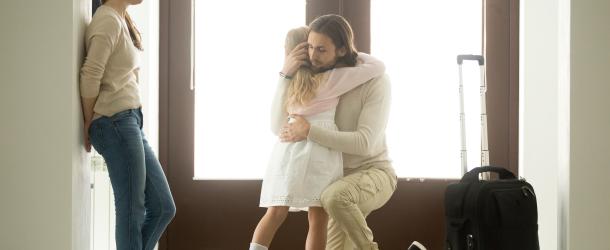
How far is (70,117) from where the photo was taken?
7.45ft

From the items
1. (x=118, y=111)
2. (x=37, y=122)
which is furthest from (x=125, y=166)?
(x=37, y=122)

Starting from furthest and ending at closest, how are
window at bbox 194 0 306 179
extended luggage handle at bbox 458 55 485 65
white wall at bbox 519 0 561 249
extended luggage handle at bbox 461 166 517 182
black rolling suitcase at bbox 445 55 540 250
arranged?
window at bbox 194 0 306 179 < white wall at bbox 519 0 561 249 < extended luggage handle at bbox 458 55 485 65 < extended luggage handle at bbox 461 166 517 182 < black rolling suitcase at bbox 445 55 540 250

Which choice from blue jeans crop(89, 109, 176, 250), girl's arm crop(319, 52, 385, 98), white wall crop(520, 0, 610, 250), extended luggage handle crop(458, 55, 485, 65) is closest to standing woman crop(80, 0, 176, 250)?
blue jeans crop(89, 109, 176, 250)

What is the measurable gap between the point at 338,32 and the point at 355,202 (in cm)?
63

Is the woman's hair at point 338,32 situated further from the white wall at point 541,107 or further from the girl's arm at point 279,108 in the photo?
the white wall at point 541,107

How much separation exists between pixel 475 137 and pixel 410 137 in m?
0.31

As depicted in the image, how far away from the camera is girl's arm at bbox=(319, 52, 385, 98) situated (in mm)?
2861

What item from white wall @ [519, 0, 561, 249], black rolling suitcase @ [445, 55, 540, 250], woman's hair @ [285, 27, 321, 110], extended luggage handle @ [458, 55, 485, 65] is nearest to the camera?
black rolling suitcase @ [445, 55, 540, 250]

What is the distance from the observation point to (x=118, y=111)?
2.36 metres

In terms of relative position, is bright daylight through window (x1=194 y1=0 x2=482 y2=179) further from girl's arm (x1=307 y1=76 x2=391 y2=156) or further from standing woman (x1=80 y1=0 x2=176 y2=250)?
standing woman (x1=80 y1=0 x2=176 y2=250)

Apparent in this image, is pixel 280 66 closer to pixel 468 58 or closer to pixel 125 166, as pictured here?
pixel 468 58

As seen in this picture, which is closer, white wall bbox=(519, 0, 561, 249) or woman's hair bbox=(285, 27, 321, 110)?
woman's hair bbox=(285, 27, 321, 110)

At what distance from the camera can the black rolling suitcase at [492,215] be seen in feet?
8.55

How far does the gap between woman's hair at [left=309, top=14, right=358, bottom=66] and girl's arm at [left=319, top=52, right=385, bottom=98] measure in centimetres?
5
